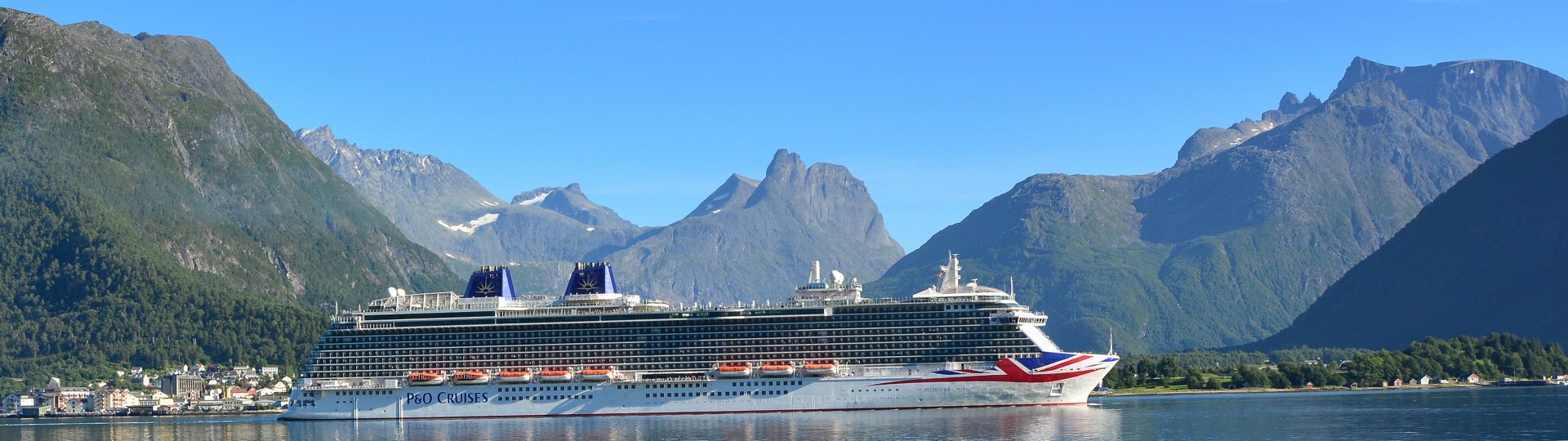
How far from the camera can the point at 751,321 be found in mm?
150250

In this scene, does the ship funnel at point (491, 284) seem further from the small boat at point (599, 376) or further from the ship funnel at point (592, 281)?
the small boat at point (599, 376)

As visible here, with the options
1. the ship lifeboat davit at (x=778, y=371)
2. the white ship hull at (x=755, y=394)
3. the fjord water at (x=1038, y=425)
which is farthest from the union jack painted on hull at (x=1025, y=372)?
the ship lifeboat davit at (x=778, y=371)

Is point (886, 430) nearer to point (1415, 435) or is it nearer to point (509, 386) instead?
point (1415, 435)

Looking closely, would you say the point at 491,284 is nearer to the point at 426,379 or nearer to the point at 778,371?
the point at 426,379

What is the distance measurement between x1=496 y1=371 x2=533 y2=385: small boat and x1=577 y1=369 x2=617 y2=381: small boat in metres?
4.83

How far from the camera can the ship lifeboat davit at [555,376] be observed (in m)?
150

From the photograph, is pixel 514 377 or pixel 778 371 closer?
pixel 778 371

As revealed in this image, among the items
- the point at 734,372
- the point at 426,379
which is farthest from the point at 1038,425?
the point at 426,379

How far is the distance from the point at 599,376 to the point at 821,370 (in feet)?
62.5

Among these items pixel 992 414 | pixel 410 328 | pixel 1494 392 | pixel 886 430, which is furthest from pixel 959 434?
pixel 1494 392

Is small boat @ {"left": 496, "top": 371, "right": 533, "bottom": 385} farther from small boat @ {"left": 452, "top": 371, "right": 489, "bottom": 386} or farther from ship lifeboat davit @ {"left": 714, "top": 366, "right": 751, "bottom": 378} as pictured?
ship lifeboat davit @ {"left": 714, "top": 366, "right": 751, "bottom": 378}

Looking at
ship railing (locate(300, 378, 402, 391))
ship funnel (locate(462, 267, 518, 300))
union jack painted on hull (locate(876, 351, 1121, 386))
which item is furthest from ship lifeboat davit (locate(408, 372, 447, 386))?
union jack painted on hull (locate(876, 351, 1121, 386))

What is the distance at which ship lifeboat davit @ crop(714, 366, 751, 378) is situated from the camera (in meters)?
147

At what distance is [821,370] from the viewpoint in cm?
14550
